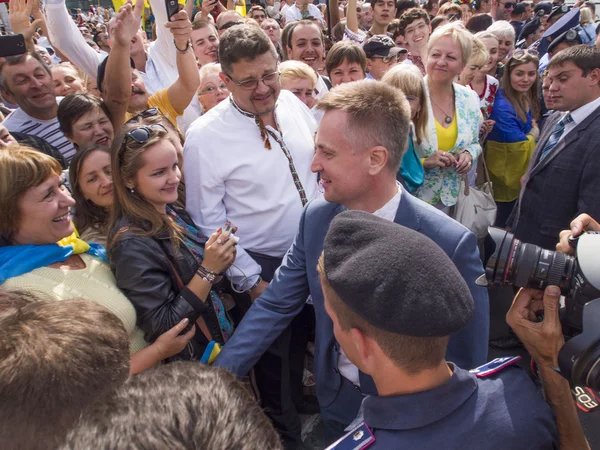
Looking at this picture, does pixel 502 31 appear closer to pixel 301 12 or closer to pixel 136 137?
pixel 301 12

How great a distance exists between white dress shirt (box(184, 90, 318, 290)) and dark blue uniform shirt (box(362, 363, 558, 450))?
54.9 inches

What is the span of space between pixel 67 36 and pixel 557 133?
3.36m

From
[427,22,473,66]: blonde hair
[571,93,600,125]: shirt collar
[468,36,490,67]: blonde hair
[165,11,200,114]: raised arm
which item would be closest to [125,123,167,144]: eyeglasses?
[165,11,200,114]: raised arm

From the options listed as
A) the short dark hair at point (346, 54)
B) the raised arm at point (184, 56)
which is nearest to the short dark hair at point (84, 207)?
the raised arm at point (184, 56)

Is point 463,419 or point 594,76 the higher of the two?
point 594,76

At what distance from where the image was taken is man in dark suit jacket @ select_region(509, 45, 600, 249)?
274 cm

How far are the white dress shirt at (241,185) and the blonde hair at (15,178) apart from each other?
0.78 metres

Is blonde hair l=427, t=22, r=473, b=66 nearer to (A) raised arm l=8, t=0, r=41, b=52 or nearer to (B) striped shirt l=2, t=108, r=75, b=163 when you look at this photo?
(B) striped shirt l=2, t=108, r=75, b=163

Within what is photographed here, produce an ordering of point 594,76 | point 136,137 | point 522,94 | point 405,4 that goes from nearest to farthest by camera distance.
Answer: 1. point 136,137
2. point 594,76
3. point 522,94
4. point 405,4

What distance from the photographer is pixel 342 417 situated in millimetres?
1871

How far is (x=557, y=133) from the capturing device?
3031 mm

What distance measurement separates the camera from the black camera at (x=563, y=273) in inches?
44.0

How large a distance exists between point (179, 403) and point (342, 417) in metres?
1.28

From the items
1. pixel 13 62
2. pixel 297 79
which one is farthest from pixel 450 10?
pixel 13 62
